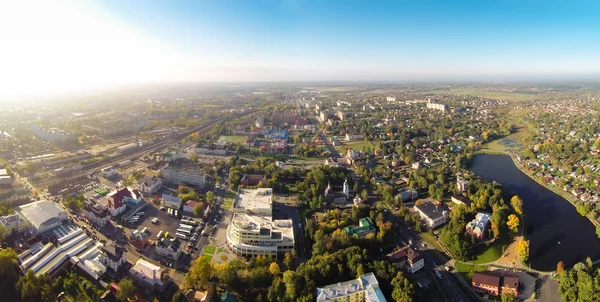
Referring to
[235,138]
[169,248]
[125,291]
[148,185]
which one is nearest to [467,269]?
[169,248]

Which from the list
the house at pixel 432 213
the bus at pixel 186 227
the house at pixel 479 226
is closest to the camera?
the house at pixel 479 226

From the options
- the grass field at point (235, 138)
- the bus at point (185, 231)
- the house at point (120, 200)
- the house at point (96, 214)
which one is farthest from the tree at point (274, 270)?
the grass field at point (235, 138)

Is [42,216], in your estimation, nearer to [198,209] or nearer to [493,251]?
[198,209]

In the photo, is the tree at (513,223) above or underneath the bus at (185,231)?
above

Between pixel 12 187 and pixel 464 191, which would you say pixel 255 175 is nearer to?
pixel 464 191

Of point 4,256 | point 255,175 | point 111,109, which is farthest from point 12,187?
point 111,109

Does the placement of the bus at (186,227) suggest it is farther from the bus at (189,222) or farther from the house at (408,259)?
the house at (408,259)
